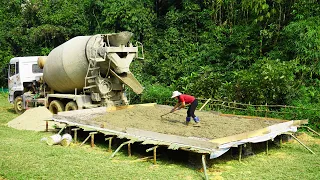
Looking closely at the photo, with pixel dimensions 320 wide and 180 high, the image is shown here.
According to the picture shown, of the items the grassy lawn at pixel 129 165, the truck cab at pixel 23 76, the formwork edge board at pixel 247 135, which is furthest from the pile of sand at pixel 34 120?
the formwork edge board at pixel 247 135

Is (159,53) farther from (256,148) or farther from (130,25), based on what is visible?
(256,148)

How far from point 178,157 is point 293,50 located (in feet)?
26.1

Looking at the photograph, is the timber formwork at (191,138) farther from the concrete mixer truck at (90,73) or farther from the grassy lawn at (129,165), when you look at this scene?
the concrete mixer truck at (90,73)

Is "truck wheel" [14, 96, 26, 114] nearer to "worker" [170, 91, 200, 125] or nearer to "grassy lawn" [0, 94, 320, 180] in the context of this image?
"grassy lawn" [0, 94, 320, 180]

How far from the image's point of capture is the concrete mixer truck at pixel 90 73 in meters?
13.6

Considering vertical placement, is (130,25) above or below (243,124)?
above

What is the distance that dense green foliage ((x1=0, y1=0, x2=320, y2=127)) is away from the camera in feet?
46.7

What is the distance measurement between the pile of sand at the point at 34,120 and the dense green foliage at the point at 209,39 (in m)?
4.39

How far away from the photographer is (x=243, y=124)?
35.5ft

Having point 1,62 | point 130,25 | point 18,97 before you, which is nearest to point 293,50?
point 130,25

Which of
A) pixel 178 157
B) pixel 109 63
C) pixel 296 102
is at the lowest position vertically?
pixel 178 157

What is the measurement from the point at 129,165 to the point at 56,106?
24.6 ft

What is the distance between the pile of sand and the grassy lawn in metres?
2.92

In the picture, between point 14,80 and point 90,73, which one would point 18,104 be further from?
point 90,73
